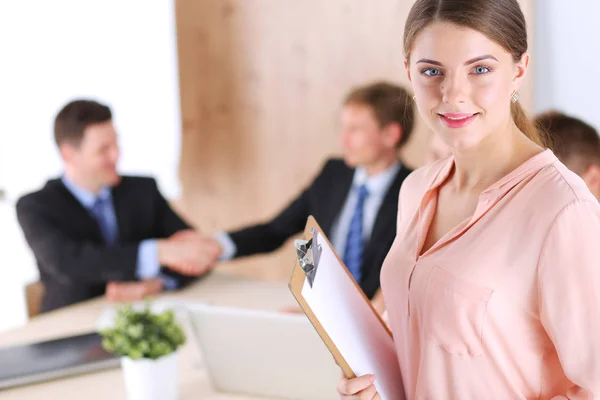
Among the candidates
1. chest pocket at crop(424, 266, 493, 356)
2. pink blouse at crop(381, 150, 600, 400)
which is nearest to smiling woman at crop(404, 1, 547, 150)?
pink blouse at crop(381, 150, 600, 400)

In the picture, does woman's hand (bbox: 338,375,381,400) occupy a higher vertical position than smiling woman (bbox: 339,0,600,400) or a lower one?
lower

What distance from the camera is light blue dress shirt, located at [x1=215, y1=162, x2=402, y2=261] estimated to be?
8.52 ft

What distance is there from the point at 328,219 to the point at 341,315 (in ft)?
5.60

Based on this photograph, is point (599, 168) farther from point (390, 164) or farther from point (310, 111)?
point (310, 111)

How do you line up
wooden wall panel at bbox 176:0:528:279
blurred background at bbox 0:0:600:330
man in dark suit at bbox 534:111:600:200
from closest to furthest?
1. man in dark suit at bbox 534:111:600:200
2. wooden wall panel at bbox 176:0:528:279
3. blurred background at bbox 0:0:600:330

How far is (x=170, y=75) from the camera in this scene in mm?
3934

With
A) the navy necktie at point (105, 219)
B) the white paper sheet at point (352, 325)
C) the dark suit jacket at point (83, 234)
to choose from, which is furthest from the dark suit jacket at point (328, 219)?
the white paper sheet at point (352, 325)

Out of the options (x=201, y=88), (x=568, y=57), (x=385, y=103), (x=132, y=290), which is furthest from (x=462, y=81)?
(x=201, y=88)

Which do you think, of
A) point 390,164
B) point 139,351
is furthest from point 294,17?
point 139,351

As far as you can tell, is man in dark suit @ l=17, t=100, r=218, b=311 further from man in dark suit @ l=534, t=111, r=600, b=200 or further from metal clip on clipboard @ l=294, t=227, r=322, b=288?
metal clip on clipboard @ l=294, t=227, r=322, b=288

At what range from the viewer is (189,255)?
2568 millimetres

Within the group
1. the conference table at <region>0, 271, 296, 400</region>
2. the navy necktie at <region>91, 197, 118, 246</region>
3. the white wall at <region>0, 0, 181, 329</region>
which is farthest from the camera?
the white wall at <region>0, 0, 181, 329</region>

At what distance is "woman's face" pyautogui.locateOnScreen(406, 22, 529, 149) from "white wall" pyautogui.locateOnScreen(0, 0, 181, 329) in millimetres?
3092

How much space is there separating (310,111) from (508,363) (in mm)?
2657
